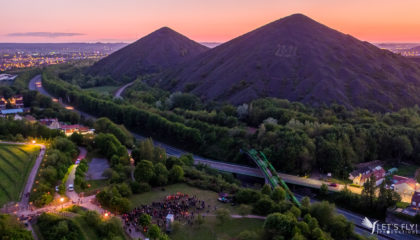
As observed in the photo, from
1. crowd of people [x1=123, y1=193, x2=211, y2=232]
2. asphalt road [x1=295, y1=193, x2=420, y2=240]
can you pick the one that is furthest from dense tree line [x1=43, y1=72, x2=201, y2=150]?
asphalt road [x1=295, y1=193, x2=420, y2=240]

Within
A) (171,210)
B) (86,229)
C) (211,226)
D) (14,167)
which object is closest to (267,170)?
(211,226)

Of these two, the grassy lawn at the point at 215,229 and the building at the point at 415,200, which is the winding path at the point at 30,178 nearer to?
the grassy lawn at the point at 215,229

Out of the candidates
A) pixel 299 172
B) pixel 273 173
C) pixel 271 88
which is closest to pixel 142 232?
Result: pixel 273 173

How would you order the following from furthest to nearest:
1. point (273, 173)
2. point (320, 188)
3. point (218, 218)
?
point (273, 173) < point (320, 188) < point (218, 218)

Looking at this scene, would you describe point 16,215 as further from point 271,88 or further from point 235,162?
point 271,88

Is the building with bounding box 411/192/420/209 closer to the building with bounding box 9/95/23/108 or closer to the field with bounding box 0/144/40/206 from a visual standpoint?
the field with bounding box 0/144/40/206

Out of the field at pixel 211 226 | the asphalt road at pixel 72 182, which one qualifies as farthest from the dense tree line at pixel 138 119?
the field at pixel 211 226

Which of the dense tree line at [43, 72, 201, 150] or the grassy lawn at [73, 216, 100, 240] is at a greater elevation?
the dense tree line at [43, 72, 201, 150]
